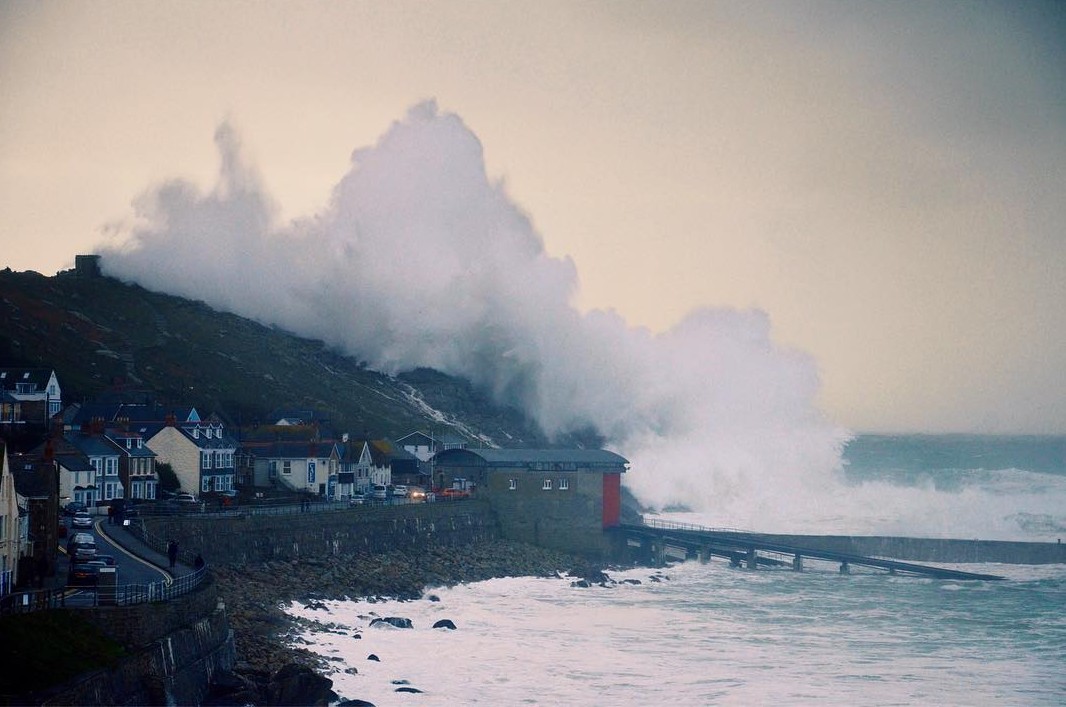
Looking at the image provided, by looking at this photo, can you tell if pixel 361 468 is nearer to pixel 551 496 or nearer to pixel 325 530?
pixel 551 496

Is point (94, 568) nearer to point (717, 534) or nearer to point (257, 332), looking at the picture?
point (717, 534)

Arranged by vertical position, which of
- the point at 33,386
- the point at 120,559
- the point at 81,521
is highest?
the point at 33,386

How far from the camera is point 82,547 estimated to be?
116 feet

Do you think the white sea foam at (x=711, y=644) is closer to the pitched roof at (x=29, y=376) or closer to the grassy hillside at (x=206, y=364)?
the pitched roof at (x=29, y=376)

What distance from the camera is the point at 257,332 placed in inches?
4843

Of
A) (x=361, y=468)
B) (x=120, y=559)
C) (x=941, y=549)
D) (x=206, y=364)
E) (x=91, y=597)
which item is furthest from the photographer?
(x=206, y=364)

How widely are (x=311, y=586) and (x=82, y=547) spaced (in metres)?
14.3

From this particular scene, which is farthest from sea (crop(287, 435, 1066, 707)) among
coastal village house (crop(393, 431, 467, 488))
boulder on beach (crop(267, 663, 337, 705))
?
coastal village house (crop(393, 431, 467, 488))

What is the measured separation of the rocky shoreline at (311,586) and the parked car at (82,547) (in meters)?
4.16

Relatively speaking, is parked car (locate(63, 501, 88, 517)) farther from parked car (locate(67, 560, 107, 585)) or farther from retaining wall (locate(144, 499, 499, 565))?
parked car (locate(67, 560, 107, 585))

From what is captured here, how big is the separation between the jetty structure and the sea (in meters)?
0.77

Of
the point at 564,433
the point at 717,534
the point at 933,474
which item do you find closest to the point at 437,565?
the point at 717,534

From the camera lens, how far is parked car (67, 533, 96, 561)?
33.7m

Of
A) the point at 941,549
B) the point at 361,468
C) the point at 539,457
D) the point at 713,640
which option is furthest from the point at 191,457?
the point at 941,549
